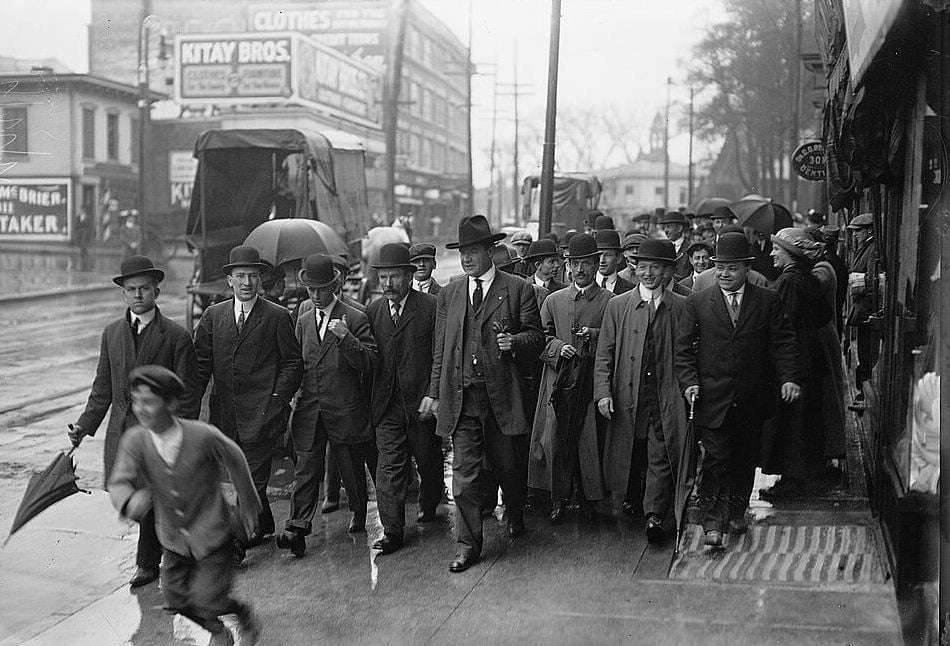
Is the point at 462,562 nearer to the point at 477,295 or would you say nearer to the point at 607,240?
the point at 477,295

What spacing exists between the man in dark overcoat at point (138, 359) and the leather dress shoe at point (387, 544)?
1323 millimetres

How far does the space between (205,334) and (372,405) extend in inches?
46.4

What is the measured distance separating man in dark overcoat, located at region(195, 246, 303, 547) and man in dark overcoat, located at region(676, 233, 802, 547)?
250 centimetres

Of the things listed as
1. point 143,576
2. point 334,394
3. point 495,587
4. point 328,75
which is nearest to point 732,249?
point 495,587

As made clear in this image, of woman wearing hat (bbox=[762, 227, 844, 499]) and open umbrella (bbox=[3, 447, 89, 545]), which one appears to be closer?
open umbrella (bbox=[3, 447, 89, 545])

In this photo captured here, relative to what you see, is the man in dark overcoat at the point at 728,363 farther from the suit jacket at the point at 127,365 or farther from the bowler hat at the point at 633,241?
the suit jacket at the point at 127,365

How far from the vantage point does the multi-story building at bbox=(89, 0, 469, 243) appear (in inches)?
1802

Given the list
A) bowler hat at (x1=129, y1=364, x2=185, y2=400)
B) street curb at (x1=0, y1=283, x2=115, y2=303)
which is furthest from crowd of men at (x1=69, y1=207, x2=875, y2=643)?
street curb at (x1=0, y1=283, x2=115, y2=303)

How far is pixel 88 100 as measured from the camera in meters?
41.5

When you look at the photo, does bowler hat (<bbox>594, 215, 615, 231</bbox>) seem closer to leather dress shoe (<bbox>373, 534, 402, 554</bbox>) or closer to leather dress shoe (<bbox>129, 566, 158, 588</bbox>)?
leather dress shoe (<bbox>373, 534, 402, 554</bbox>)

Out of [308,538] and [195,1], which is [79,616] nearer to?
[308,538]

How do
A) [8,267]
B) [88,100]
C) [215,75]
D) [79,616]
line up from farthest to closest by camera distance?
1. [215,75]
2. [88,100]
3. [8,267]
4. [79,616]

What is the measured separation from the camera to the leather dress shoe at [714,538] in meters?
6.65

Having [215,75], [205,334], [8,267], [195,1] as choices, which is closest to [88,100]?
[215,75]
